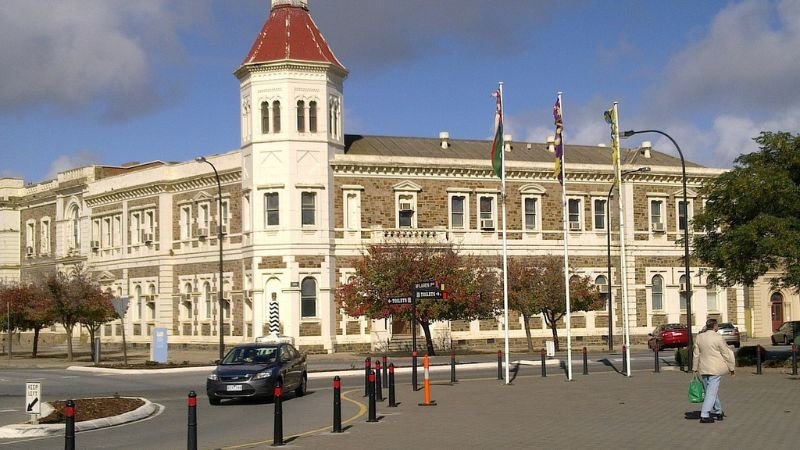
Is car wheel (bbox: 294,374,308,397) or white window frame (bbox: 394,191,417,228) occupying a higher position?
white window frame (bbox: 394,191,417,228)

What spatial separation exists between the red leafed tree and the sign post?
30.6 metres

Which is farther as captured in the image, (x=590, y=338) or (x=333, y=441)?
(x=590, y=338)

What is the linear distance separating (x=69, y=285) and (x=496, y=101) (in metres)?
31.8

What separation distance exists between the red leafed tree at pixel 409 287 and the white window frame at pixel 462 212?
7.69 m

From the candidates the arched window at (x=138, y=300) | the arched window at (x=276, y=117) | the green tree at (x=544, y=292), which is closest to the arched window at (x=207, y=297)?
the arched window at (x=138, y=300)

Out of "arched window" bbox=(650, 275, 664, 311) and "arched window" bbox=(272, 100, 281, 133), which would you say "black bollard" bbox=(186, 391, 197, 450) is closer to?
"arched window" bbox=(272, 100, 281, 133)

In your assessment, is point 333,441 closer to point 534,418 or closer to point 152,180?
point 534,418

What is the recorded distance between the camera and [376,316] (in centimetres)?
5278

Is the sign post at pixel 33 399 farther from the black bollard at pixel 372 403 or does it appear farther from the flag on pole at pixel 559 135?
the flag on pole at pixel 559 135

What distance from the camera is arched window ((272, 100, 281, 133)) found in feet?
192

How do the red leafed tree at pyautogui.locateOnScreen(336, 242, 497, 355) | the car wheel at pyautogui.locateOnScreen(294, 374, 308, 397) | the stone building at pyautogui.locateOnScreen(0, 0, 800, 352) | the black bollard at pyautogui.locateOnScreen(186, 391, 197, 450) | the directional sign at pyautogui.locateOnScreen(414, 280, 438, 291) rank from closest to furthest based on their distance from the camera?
1. the black bollard at pyautogui.locateOnScreen(186, 391, 197, 450)
2. the directional sign at pyautogui.locateOnScreen(414, 280, 438, 291)
3. the car wheel at pyautogui.locateOnScreen(294, 374, 308, 397)
4. the red leafed tree at pyautogui.locateOnScreen(336, 242, 497, 355)
5. the stone building at pyautogui.locateOnScreen(0, 0, 800, 352)

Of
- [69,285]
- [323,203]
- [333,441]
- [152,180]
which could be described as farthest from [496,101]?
[152,180]

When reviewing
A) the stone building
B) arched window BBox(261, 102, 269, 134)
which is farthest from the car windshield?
arched window BBox(261, 102, 269, 134)

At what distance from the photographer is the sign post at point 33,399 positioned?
21.0m
